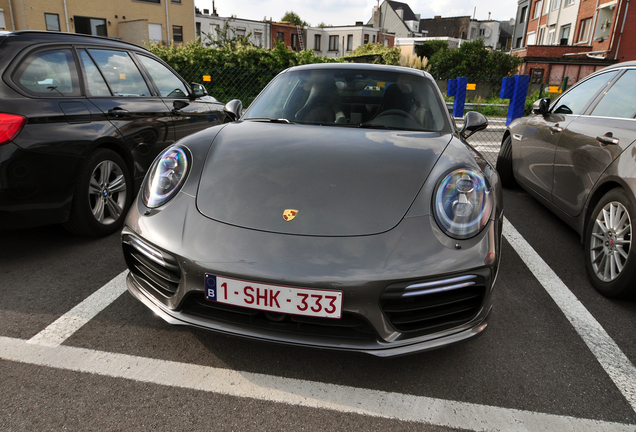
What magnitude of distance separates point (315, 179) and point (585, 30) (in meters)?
37.9

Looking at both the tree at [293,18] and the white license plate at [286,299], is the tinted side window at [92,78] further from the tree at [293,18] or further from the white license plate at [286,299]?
the tree at [293,18]

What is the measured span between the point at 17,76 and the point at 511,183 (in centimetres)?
498

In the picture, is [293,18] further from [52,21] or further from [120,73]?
[120,73]

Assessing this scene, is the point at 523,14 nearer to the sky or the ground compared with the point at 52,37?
nearer to the sky

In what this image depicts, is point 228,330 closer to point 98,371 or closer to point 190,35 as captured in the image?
point 98,371

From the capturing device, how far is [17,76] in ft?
9.26

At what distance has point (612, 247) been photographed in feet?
9.08

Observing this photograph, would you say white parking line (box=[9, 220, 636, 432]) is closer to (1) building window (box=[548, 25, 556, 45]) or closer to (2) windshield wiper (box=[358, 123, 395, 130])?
(2) windshield wiper (box=[358, 123, 395, 130])

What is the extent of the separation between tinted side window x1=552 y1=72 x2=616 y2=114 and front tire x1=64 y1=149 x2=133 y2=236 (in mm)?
3847

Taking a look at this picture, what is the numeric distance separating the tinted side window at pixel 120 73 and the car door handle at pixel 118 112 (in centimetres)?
19

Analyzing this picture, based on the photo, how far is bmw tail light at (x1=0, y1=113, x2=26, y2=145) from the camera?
2627mm

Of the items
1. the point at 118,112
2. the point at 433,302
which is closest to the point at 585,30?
the point at 118,112

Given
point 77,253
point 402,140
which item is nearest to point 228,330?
point 402,140

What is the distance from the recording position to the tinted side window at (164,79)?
4.32m
